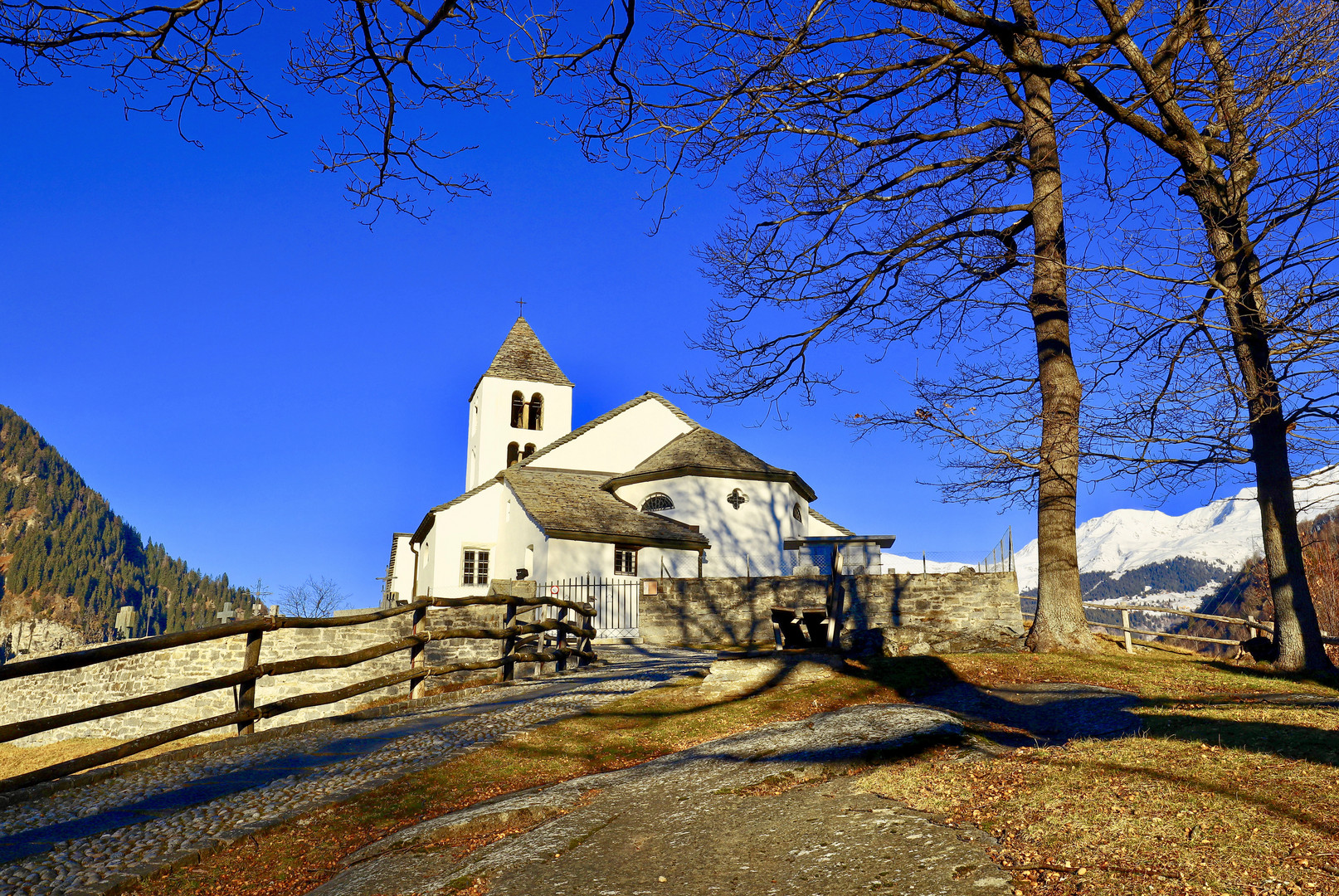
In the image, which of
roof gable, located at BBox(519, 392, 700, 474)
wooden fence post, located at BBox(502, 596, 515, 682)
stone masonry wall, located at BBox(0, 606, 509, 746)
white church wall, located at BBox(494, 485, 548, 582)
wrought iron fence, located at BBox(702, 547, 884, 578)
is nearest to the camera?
wooden fence post, located at BBox(502, 596, 515, 682)

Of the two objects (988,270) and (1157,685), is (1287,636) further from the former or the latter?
(988,270)

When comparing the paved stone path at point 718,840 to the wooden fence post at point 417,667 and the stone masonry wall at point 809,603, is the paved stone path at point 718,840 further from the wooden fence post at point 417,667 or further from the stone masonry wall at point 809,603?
the stone masonry wall at point 809,603

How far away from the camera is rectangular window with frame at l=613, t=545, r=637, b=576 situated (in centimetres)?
2939

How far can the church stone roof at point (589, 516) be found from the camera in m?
28.8

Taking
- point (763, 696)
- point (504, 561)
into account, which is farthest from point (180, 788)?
point (504, 561)

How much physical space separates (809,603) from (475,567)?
1821 centimetres

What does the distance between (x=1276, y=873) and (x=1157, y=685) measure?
752 cm

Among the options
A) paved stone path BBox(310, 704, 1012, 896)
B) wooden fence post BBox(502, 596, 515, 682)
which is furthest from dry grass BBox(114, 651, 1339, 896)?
wooden fence post BBox(502, 596, 515, 682)

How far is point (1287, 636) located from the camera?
11805 millimetres

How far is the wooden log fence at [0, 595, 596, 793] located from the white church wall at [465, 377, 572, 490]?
29.7m

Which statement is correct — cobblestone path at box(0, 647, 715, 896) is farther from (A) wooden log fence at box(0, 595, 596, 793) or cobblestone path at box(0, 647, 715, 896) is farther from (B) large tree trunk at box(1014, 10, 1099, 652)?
(B) large tree trunk at box(1014, 10, 1099, 652)

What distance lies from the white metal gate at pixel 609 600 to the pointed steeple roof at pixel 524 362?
21101 millimetres

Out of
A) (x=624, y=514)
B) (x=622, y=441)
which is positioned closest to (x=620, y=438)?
(x=622, y=441)

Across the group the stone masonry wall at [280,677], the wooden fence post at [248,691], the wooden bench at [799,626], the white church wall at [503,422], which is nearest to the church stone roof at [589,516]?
the stone masonry wall at [280,677]
